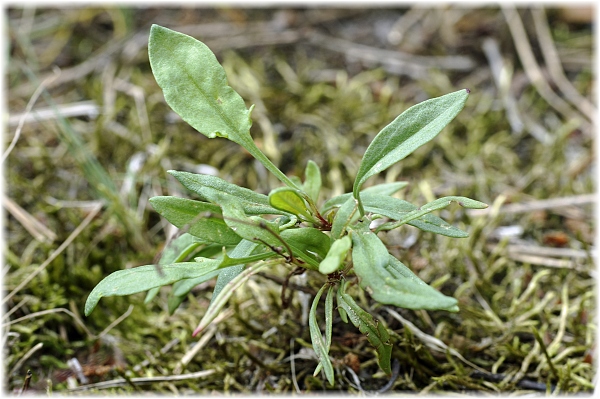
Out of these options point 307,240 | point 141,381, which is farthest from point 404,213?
point 141,381

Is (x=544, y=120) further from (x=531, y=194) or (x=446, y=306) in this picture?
(x=446, y=306)

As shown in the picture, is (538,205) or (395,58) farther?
(395,58)

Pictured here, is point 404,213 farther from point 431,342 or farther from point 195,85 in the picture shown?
point 195,85

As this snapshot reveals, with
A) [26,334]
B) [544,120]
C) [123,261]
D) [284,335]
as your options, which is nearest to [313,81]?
[544,120]

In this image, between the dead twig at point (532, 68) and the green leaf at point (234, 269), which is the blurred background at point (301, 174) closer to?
the dead twig at point (532, 68)

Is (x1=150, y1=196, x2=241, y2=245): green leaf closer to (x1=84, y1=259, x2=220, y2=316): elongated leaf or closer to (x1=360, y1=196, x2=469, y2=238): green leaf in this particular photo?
(x1=84, y1=259, x2=220, y2=316): elongated leaf

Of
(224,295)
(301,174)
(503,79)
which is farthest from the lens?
(503,79)

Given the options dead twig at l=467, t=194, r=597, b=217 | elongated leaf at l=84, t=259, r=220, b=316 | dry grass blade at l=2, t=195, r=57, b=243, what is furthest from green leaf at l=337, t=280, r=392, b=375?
dry grass blade at l=2, t=195, r=57, b=243
